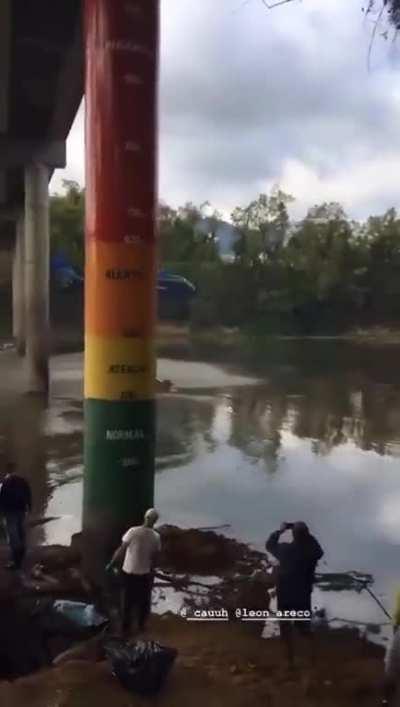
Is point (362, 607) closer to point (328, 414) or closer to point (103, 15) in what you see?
point (103, 15)

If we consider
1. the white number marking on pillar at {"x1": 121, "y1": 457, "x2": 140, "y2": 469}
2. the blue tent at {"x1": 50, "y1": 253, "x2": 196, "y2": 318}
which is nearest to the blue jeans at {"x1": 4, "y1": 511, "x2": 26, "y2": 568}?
the white number marking on pillar at {"x1": 121, "y1": 457, "x2": 140, "y2": 469}

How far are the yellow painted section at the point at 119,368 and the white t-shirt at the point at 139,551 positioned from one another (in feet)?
7.11

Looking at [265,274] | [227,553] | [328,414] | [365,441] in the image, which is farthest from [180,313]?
[227,553]

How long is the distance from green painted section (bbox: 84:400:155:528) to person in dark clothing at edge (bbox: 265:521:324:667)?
8.39 feet

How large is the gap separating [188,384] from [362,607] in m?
22.2

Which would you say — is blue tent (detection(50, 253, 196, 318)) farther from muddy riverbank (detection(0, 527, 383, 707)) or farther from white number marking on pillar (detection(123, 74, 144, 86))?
muddy riverbank (detection(0, 527, 383, 707))

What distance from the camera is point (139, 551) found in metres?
7.84

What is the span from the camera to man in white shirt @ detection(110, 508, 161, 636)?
25.7 ft

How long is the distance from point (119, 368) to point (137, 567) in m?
2.65

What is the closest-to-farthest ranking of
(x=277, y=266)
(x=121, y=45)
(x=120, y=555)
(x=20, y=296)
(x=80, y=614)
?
(x=80, y=614) < (x=120, y=555) < (x=121, y=45) < (x=277, y=266) < (x=20, y=296)

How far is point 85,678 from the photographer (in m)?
6.57

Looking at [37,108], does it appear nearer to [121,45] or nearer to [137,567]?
[121,45]

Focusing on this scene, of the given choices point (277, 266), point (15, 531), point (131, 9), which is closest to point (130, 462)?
point (15, 531)

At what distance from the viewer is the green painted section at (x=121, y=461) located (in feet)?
31.9
